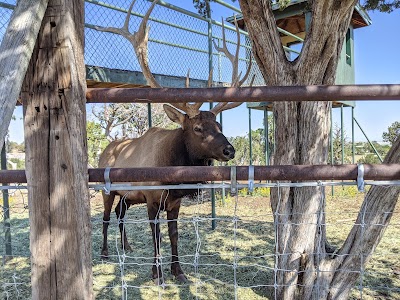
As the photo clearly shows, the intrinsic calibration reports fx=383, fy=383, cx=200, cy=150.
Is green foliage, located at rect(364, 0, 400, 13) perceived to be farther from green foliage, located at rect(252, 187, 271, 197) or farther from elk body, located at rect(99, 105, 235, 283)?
green foliage, located at rect(252, 187, 271, 197)

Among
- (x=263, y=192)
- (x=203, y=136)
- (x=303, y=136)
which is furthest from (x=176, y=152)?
(x=263, y=192)

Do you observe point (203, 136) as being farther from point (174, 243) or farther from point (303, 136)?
point (303, 136)

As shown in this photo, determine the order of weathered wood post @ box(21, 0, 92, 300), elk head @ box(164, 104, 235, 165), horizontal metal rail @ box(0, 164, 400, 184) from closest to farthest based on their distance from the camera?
1. weathered wood post @ box(21, 0, 92, 300)
2. horizontal metal rail @ box(0, 164, 400, 184)
3. elk head @ box(164, 104, 235, 165)

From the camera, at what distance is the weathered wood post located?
4.67 feet

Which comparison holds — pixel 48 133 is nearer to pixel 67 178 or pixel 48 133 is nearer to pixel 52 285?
pixel 67 178

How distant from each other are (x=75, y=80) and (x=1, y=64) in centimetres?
30

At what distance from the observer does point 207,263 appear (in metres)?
5.12

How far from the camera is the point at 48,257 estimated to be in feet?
4.71

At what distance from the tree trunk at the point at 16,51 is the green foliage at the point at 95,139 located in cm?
1384

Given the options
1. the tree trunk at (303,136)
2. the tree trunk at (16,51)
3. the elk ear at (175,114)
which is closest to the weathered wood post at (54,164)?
the tree trunk at (16,51)

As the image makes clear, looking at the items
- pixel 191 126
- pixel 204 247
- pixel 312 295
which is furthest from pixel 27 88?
pixel 204 247

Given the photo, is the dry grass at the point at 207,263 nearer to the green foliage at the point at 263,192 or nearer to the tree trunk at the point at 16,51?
the tree trunk at the point at 16,51

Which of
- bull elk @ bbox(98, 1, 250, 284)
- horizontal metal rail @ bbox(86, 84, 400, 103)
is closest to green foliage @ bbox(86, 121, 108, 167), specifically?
bull elk @ bbox(98, 1, 250, 284)

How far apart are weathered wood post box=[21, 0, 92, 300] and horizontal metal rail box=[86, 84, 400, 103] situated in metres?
0.27
